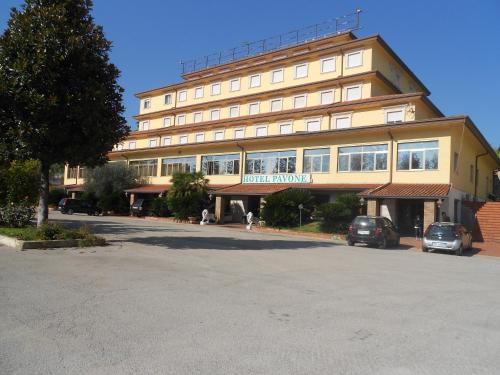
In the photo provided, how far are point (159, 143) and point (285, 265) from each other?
4091cm

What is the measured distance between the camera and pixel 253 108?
4362cm

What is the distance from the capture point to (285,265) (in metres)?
12.3

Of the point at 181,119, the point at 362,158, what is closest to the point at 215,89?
the point at 181,119

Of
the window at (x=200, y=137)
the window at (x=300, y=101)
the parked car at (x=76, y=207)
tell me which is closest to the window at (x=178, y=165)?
the window at (x=200, y=137)

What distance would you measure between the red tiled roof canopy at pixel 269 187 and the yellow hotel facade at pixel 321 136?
0.13 m

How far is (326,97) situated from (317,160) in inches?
301

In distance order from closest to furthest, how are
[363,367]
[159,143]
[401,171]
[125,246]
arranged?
1. [363,367]
2. [125,246]
3. [401,171]
4. [159,143]

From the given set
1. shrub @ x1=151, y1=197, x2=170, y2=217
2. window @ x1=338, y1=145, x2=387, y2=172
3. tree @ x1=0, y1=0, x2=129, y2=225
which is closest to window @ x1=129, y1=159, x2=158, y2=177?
shrub @ x1=151, y1=197, x2=170, y2=217

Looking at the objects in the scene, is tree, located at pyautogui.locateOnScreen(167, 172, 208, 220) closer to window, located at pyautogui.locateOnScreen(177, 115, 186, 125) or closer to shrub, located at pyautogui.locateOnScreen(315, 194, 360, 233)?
shrub, located at pyautogui.locateOnScreen(315, 194, 360, 233)

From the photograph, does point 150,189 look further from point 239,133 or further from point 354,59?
point 354,59

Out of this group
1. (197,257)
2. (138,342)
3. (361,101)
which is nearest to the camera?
(138,342)

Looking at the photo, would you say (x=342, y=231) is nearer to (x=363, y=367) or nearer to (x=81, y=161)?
(x=81, y=161)

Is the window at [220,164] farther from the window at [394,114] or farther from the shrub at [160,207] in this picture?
the window at [394,114]

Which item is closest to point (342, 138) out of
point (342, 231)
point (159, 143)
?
point (342, 231)
